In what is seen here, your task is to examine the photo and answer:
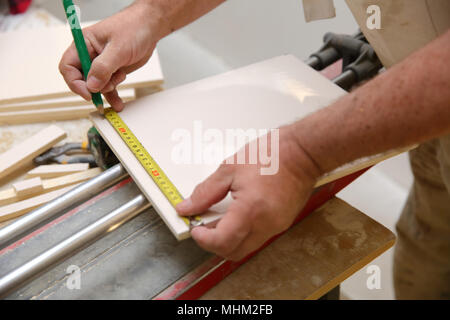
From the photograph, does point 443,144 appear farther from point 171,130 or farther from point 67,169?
point 67,169

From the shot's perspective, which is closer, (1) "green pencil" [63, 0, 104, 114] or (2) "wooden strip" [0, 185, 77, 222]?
(1) "green pencil" [63, 0, 104, 114]

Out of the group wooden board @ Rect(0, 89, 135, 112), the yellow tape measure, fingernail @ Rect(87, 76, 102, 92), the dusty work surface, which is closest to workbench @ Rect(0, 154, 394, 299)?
the dusty work surface

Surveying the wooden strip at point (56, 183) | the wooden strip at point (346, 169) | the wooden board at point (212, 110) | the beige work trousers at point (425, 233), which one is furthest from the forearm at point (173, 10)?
the beige work trousers at point (425, 233)

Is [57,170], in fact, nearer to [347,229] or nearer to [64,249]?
[64,249]

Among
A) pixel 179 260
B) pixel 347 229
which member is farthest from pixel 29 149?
pixel 347 229

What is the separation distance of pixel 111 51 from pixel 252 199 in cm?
47

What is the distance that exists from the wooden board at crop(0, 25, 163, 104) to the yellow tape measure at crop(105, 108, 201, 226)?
0.34 metres

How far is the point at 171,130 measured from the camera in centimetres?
85

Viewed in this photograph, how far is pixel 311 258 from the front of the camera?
82 centimetres

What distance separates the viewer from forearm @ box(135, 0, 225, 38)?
3.09ft

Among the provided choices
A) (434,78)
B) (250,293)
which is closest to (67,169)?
(250,293)

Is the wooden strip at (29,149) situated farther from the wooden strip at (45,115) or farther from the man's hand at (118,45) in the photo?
the man's hand at (118,45)

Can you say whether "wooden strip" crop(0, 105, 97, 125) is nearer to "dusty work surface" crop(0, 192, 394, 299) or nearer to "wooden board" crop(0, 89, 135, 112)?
"wooden board" crop(0, 89, 135, 112)

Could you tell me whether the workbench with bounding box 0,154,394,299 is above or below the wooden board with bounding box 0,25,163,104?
below
